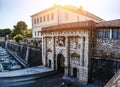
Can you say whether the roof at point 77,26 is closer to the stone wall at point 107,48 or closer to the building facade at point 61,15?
the stone wall at point 107,48

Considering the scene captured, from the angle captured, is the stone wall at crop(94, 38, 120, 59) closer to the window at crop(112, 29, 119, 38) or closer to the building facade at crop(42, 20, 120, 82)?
the building facade at crop(42, 20, 120, 82)

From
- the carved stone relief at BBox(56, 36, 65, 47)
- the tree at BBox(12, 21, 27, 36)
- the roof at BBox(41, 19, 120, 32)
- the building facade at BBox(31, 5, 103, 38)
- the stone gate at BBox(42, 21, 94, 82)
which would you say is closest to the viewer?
the roof at BBox(41, 19, 120, 32)

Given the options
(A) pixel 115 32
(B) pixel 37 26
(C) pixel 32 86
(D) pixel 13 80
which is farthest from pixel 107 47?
(B) pixel 37 26

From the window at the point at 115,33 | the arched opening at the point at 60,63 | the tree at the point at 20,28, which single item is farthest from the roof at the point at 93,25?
the tree at the point at 20,28

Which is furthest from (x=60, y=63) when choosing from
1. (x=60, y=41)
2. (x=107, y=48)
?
(x=107, y=48)

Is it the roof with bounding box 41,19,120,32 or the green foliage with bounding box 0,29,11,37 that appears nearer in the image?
the roof with bounding box 41,19,120,32

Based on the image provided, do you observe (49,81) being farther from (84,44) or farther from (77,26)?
(77,26)

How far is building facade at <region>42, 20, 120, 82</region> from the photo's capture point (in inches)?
454

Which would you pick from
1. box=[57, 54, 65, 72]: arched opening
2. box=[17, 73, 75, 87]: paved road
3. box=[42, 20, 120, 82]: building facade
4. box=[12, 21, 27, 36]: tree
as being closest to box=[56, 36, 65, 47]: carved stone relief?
box=[42, 20, 120, 82]: building facade

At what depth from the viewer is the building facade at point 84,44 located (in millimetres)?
11532

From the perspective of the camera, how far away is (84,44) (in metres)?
13.0

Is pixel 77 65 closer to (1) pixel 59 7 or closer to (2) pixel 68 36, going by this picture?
(2) pixel 68 36

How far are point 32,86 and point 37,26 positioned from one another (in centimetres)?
2162

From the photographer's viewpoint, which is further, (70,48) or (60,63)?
(60,63)
